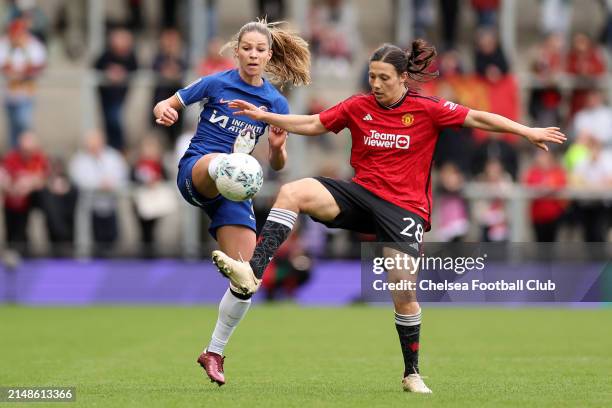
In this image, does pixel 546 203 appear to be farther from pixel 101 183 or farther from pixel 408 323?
pixel 408 323

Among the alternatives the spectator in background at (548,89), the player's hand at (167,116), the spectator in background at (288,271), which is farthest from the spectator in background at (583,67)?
the player's hand at (167,116)

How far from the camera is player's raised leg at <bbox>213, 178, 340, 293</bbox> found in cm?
748

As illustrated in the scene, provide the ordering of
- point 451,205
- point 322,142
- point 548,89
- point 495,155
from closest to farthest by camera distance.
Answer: point 451,205
point 495,155
point 548,89
point 322,142

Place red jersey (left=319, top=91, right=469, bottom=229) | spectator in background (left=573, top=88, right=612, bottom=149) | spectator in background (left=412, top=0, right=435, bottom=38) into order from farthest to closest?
spectator in background (left=412, top=0, right=435, bottom=38), spectator in background (left=573, top=88, right=612, bottom=149), red jersey (left=319, top=91, right=469, bottom=229)

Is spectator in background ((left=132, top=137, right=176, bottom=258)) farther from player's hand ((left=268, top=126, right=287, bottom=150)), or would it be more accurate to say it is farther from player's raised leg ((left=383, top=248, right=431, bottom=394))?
player's raised leg ((left=383, top=248, right=431, bottom=394))

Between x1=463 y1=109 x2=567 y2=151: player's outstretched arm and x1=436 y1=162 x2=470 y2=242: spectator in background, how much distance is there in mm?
10732

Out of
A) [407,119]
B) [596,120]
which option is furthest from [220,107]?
[596,120]

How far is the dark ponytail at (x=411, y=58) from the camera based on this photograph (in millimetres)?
8000

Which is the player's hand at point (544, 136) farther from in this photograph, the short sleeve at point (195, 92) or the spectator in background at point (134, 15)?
the spectator in background at point (134, 15)

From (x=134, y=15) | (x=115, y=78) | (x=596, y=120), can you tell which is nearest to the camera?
(x=115, y=78)

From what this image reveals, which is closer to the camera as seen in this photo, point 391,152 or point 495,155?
point 391,152

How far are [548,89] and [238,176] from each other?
43.9 feet

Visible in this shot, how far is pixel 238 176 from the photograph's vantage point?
26.5ft

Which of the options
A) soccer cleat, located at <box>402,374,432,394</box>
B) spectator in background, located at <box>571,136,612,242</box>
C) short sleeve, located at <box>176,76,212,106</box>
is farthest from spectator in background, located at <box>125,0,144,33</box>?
soccer cleat, located at <box>402,374,432,394</box>
